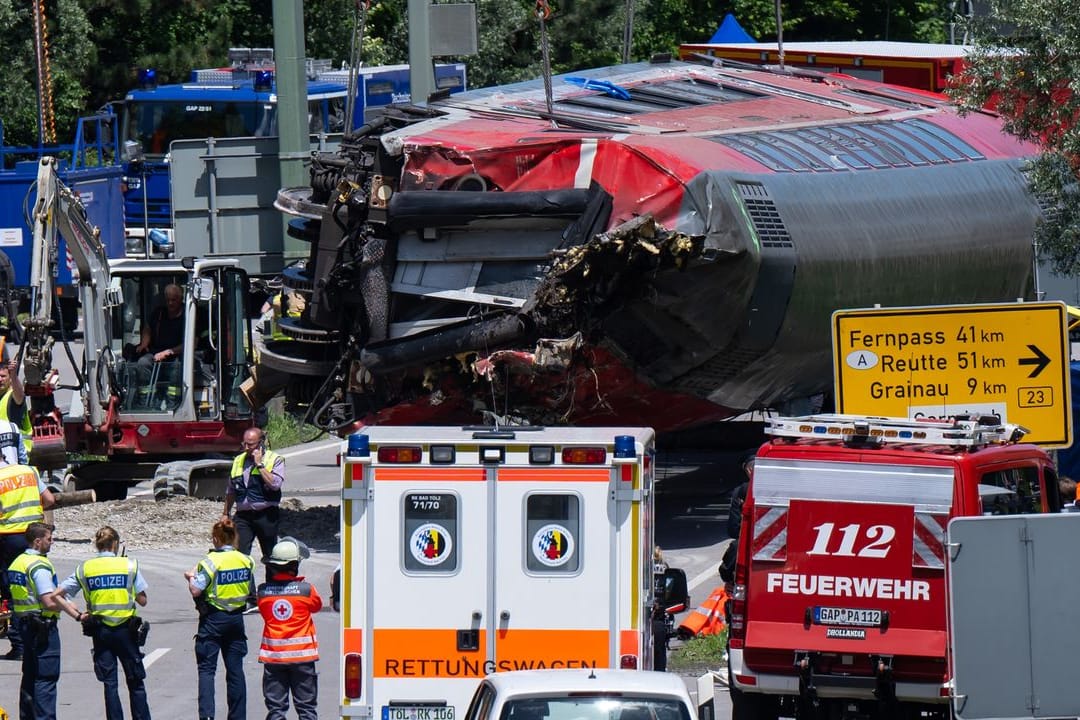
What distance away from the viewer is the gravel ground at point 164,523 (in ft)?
61.8

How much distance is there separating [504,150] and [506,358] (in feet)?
6.50

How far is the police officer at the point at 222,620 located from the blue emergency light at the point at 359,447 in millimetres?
2172

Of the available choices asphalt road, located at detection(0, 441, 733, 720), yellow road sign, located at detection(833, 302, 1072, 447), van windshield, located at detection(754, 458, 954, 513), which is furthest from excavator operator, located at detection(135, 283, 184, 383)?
van windshield, located at detection(754, 458, 954, 513)

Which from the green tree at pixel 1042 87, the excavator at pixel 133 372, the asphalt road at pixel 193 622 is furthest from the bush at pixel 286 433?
the green tree at pixel 1042 87

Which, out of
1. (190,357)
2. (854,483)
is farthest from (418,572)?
(190,357)

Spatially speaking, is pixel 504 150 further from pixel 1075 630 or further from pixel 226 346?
pixel 1075 630

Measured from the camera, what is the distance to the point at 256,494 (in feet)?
56.7

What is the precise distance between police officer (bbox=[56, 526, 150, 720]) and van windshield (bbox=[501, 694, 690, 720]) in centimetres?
466

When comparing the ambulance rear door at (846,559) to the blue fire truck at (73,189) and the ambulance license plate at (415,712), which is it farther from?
the blue fire truck at (73,189)

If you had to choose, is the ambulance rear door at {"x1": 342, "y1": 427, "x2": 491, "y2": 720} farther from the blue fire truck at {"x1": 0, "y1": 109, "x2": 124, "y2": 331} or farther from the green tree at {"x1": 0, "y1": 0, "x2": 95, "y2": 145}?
the green tree at {"x1": 0, "y1": 0, "x2": 95, "y2": 145}

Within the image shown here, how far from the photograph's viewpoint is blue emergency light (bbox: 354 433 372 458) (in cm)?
1060

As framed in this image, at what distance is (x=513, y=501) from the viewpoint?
35.0 ft

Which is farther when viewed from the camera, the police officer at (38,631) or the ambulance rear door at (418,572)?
the police officer at (38,631)

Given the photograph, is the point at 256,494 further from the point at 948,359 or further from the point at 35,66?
the point at 35,66
